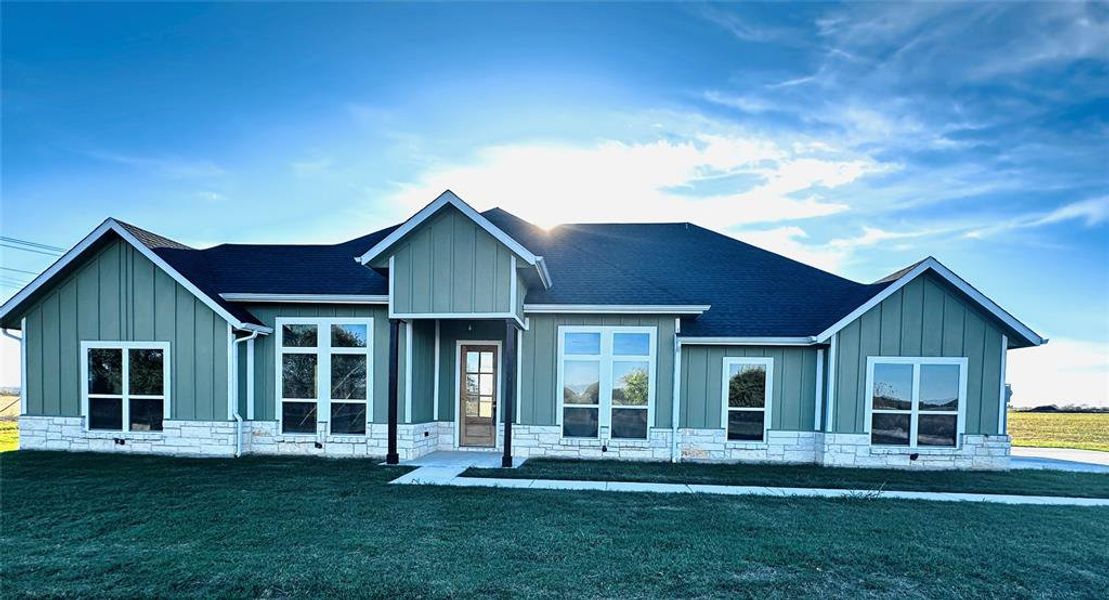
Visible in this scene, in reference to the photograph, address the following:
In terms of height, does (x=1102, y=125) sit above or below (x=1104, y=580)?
above

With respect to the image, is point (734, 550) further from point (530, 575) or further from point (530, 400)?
Answer: point (530, 400)

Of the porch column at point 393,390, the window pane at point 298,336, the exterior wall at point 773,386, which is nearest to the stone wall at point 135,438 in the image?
the window pane at point 298,336

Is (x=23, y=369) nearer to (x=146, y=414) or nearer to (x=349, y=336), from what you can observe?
(x=146, y=414)

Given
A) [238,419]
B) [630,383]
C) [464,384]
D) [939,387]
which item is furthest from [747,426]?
[238,419]

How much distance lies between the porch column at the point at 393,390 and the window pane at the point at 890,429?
9428 millimetres

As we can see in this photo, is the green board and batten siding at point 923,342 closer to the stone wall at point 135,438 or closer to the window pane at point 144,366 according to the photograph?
the stone wall at point 135,438

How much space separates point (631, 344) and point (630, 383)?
0.83 meters

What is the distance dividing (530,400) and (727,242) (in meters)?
7.39

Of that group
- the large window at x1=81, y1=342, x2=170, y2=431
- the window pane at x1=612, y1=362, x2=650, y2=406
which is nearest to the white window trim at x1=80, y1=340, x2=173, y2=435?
the large window at x1=81, y1=342, x2=170, y2=431

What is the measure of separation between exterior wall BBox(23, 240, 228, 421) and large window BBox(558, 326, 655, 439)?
704 centimetres

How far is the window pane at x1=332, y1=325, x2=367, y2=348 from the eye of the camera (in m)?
11.1

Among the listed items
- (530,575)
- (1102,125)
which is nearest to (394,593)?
(530,575)

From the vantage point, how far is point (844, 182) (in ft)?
39.8

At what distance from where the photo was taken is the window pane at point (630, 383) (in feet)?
36.3
